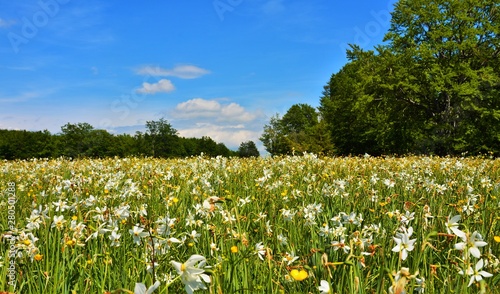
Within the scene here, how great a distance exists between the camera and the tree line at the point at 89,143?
5709 cm

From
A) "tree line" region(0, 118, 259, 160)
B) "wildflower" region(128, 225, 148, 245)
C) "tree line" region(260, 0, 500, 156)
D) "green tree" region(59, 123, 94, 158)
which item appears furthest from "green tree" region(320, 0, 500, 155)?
"green tree" region(59, 123, 94, 158)

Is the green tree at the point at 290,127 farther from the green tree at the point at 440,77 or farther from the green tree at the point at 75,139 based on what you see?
the green tree at the point at 75,139

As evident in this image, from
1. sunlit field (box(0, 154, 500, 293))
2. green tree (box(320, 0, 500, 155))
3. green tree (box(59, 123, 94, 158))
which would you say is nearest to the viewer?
sunlit field (box(0, 154, 500, 293))

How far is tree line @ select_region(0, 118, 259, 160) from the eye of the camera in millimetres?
57094

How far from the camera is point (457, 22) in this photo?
32125 mm

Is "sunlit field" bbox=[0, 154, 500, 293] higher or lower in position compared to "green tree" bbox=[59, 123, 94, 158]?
lower

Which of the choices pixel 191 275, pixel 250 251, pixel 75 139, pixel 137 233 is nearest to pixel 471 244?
pixel 250 251

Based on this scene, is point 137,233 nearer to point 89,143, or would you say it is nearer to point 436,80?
point 436,80

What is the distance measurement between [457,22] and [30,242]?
36.8 metres

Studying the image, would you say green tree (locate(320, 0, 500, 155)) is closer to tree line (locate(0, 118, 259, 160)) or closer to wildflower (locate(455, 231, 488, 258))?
tree line (locate(0, 118, 259, 160))

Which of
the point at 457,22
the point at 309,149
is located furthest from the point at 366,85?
the point at 309,149

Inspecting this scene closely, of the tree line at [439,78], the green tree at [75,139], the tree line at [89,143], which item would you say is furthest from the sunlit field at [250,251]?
the green tree at [75,139]

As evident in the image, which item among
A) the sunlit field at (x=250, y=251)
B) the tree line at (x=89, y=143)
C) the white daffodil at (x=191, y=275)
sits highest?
the tree line at (x=89, y=143)

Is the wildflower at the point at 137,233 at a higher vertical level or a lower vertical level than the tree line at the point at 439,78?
lower
